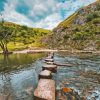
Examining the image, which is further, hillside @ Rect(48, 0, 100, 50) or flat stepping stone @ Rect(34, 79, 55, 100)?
hillside @ Rect(48, 0, 100, 50)

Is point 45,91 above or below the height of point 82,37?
below

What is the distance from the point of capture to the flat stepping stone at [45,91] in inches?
678

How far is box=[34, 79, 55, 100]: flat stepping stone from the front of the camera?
17219 mm

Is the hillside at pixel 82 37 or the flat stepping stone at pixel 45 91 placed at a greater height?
the hillside at pixel 82 37

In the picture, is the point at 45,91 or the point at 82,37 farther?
the point at 82,37

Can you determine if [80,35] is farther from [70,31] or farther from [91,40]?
[70,31]

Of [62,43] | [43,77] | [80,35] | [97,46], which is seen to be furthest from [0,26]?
[43,77]

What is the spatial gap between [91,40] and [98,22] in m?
19.7

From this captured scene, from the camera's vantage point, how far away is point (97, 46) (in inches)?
3452

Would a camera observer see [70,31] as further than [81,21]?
No

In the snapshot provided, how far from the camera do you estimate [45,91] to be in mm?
18641

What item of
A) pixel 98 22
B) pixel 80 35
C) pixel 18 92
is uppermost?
pixel 98 22

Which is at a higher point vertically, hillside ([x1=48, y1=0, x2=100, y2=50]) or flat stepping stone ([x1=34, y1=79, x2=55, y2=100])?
hillside ([x1=48, y1=0, x2=100, y2=50])

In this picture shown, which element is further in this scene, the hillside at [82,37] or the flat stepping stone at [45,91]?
the hillside at [82,37]
